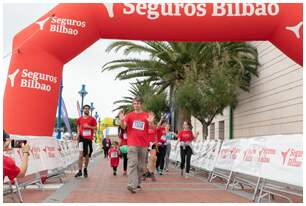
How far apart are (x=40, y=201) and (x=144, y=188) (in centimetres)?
284

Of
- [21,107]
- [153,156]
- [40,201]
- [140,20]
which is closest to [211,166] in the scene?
[153,156]

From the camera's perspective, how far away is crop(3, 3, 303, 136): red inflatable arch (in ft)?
37.5

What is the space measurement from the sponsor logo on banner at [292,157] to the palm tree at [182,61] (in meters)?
15.4

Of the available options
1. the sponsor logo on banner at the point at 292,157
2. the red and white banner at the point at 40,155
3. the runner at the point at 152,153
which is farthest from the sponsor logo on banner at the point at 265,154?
the red and white banner at the point at 40,155

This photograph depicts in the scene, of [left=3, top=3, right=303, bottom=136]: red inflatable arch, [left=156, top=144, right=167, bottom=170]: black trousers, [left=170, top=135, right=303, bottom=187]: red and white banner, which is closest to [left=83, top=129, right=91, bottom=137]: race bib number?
[left=3, top=3, right=303, bottom=136]: red inflatable arch

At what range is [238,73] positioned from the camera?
78.0 ft

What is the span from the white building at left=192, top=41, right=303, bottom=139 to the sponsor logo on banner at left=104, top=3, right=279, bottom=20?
702cm

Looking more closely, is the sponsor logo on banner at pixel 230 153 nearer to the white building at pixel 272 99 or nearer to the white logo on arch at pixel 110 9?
the white logo on arch at pixel 110 9

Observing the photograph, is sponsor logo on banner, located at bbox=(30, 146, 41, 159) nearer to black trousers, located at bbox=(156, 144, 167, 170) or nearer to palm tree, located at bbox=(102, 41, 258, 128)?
black trousers, located at bbox=(156, 144, 167, 170)

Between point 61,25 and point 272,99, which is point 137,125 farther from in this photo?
point 272,99

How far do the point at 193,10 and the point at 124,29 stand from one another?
6.09ft

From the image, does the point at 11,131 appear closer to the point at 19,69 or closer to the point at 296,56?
the point at 19,69

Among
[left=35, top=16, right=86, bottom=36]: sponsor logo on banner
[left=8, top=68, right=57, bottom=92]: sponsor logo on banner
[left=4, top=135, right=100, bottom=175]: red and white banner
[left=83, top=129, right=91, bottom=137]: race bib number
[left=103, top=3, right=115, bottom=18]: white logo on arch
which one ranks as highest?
[left=103, top=3, right=115, bottom=18]: white logo on arch

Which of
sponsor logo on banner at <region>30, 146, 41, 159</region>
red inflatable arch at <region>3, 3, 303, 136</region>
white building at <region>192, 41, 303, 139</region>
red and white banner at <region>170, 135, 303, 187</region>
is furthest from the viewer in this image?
white building at <region>192, 41, 303, 139</region>
